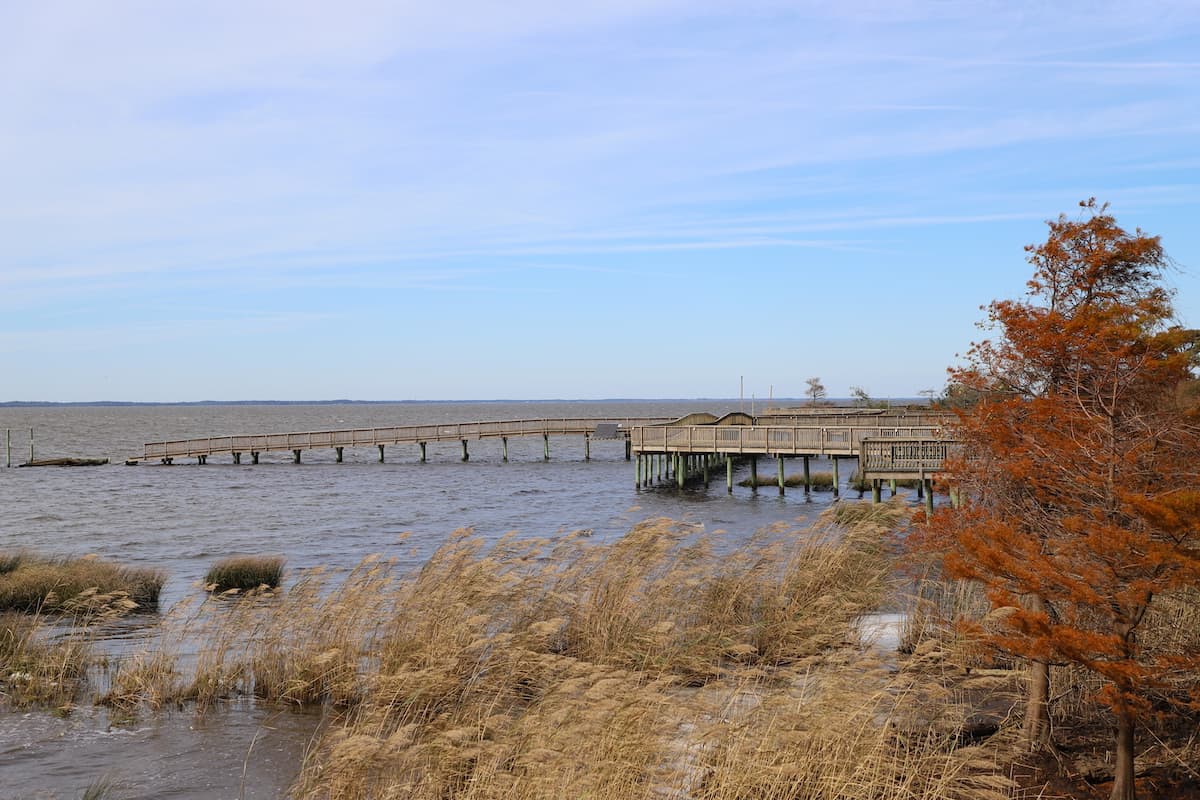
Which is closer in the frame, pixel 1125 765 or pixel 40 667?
pixel 1125 765

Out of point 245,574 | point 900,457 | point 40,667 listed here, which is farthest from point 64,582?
point 900,457

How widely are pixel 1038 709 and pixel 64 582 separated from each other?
48.9ft

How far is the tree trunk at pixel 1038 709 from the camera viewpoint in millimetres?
8609

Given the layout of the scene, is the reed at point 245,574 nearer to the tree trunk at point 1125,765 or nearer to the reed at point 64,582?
the reed at point 64,582

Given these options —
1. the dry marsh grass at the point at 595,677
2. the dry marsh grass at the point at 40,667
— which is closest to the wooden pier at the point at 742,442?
the dry marsh grass at the point at 595,677

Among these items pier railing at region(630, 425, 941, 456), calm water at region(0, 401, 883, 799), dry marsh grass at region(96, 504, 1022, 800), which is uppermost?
pier railing at region(630, 425, 941, 456)

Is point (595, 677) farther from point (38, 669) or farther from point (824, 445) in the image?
point (824, 445)

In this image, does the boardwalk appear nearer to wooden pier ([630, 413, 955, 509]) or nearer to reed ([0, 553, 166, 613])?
wooden pier ([630, 413, 955, 509])

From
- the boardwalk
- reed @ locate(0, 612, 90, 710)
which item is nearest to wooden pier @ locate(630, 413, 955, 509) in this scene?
the boardwalk

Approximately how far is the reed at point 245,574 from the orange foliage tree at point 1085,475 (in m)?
13.1

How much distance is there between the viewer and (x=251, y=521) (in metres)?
33.5

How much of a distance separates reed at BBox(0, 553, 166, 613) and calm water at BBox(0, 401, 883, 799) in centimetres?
56

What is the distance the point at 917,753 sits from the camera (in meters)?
7.61

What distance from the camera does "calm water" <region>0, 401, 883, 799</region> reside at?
9297 mm
